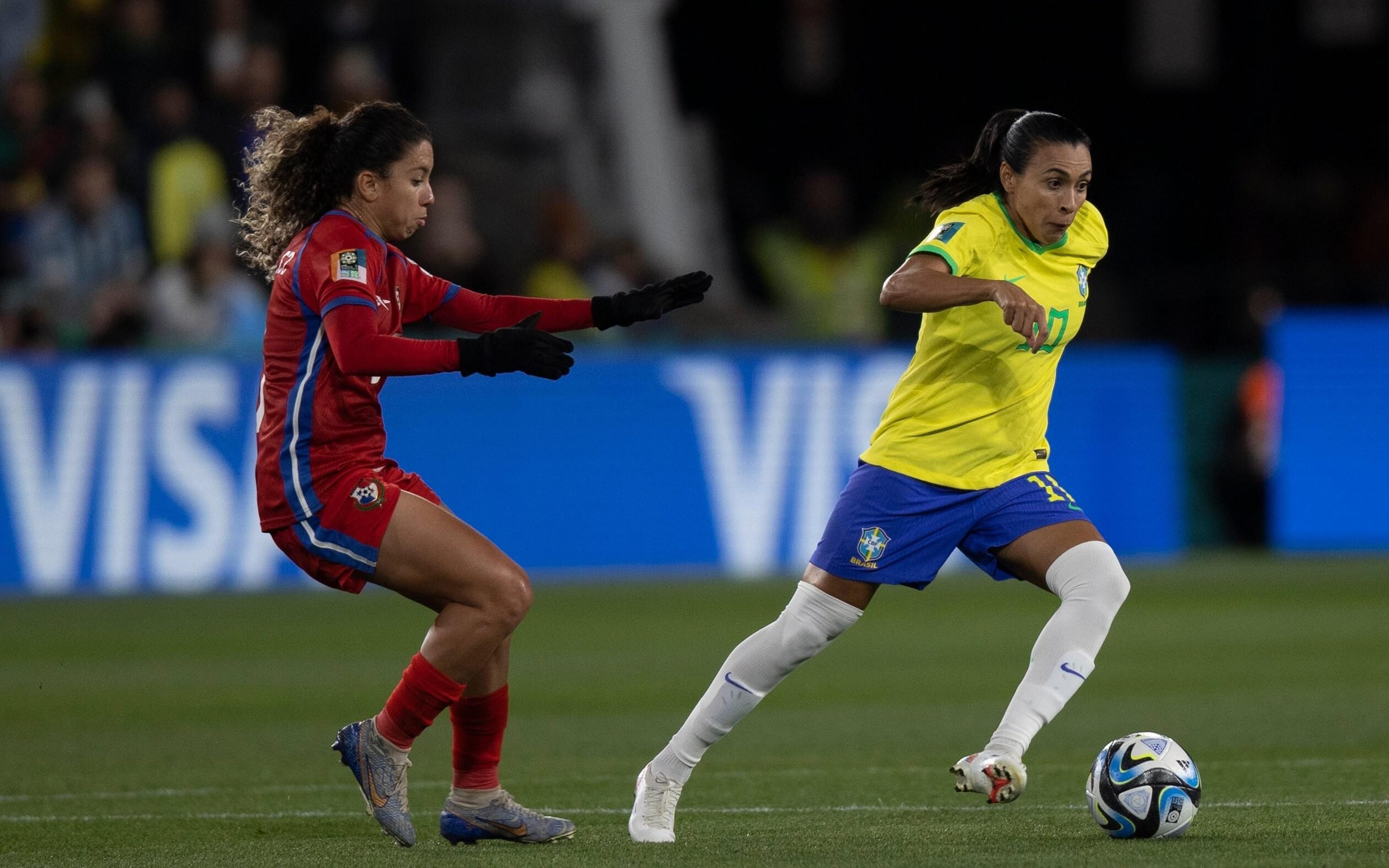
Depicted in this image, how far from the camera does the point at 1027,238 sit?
588cm

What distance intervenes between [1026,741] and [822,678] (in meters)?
4.91

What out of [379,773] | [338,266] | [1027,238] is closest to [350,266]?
[338,266]

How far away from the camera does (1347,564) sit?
1592cm

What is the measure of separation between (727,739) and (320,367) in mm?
3362

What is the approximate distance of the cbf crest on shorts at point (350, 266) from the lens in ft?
17.8

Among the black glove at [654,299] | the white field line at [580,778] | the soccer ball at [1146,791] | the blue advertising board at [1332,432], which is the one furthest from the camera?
the blue advertising board at [1332,432]

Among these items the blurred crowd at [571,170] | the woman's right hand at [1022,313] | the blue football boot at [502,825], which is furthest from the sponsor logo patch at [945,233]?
the blurred crowd at [571,170]

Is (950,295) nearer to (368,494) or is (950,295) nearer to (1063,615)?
(1063,615)

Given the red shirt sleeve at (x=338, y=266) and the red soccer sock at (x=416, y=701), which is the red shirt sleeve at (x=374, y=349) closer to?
the red shirt sleeve at (x=338, y=266)

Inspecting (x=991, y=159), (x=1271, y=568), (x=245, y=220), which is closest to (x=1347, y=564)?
(x=1271, y=568)

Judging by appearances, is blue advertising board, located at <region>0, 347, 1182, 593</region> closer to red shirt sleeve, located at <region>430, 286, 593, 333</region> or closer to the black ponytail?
red shirt sleeve, located at <region>430, 286, 593, 333</region>

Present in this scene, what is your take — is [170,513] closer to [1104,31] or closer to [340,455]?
[340,455]

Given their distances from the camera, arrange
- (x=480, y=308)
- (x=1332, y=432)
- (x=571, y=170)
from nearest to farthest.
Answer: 1. (x=480, y=308)
2. (x=1332, y=432)
3. (x=571, y=170)

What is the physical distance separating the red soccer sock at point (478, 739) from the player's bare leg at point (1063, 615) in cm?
131
